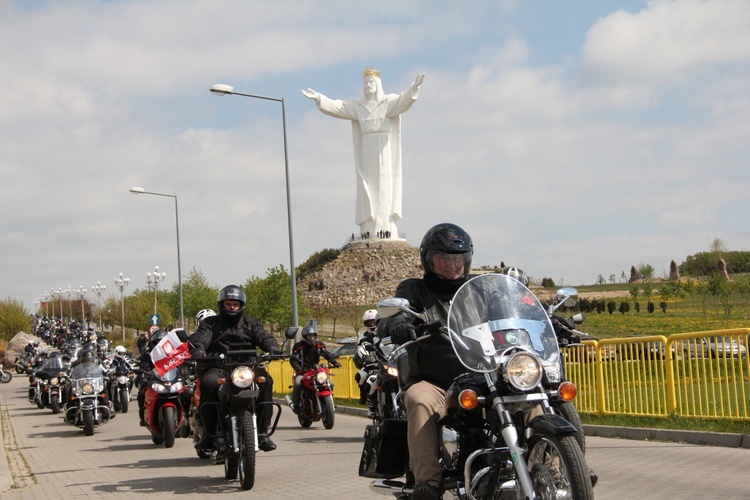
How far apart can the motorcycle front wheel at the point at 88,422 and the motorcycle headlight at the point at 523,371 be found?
40.5 feet

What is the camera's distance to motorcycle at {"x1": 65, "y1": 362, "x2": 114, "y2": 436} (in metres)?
15.9

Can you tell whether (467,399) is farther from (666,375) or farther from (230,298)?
(666,375)

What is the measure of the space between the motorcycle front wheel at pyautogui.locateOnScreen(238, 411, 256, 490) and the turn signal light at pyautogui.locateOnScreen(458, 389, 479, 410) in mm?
4127

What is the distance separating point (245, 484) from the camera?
9.05m

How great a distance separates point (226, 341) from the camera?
995cm

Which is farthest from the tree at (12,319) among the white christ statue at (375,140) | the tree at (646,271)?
the tree at (646,271)

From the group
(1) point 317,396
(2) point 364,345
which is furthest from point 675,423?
(1) point 317,396

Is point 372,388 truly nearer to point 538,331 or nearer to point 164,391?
point 164,391

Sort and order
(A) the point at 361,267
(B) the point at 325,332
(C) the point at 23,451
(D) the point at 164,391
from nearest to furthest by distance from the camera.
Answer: (D) the point at 164,391
(C) the point at 23,451
(B) the point at 325,332
(A) the point at 361,267

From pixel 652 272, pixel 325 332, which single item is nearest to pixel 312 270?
pixel 325 332

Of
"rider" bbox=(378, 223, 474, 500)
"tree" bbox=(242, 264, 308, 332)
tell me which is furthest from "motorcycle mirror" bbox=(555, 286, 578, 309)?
"tree" bbox=(242, 264, 308, 332)

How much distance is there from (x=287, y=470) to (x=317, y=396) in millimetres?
5149

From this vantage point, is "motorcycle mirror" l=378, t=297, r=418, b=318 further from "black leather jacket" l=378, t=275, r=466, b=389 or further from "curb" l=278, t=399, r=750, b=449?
"curb" l=278, t=399, r=750, b=449

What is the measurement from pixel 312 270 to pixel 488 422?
10096cm
